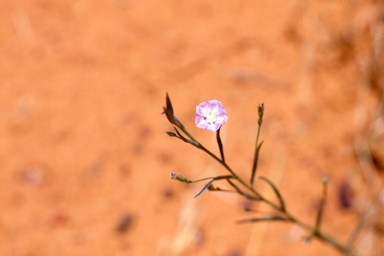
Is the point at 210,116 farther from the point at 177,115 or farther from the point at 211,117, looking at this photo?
the point at 177,115

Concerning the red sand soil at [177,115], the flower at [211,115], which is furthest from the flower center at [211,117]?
the red sand soil at [177,115]

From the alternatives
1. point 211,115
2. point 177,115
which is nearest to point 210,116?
point 211,115

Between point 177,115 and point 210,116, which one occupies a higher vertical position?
point 177,115

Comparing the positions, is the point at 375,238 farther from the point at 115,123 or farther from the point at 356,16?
the point at 115,123

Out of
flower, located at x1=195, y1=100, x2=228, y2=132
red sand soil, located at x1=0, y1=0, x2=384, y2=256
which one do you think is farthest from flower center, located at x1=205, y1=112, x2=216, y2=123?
red sand soil, located at x1=0, y1=0, x2=384, y2=256

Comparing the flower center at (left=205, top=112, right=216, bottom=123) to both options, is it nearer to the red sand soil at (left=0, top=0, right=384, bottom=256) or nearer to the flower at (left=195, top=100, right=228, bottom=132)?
the flower at (left=195, top=100, right=228, bottom=132)

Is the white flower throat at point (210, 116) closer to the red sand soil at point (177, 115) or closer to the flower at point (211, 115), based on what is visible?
the flower at point (211, 115)
